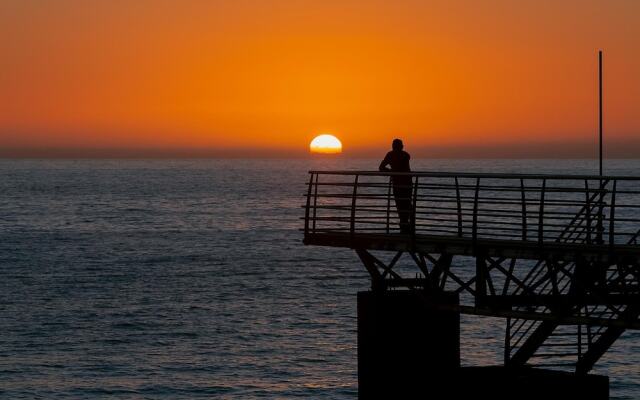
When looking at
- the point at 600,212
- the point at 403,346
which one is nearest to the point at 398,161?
the point at 403,346

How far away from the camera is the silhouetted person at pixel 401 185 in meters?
23.6

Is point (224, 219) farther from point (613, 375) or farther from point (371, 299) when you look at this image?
point (371, 299)

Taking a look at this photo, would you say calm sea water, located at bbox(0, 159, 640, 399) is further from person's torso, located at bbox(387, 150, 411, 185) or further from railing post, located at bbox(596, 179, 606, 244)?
railing post, located at bbox(596, 179, 606, 244)

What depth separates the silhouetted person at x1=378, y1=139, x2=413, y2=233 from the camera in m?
23.6

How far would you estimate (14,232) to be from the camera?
120 metres

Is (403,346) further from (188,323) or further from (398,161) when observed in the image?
(188,323)

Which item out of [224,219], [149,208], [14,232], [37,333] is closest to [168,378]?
[37,333]

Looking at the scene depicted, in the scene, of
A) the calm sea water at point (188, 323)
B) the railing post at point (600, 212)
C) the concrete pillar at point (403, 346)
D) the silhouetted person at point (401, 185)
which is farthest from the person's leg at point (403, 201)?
the calm sea water at point (188, 323)

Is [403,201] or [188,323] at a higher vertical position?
[403,201]

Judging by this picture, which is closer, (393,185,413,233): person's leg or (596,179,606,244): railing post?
(596,179,606,244): railing post

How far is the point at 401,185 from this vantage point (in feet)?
78.3

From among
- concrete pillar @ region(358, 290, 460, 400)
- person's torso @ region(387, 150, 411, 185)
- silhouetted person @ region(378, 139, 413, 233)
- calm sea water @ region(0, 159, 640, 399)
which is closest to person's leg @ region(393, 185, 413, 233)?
silhouetted person @ region(378, 139, 413, 233)

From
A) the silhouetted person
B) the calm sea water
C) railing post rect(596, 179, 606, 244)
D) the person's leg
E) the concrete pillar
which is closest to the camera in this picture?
railing post rect(596, 179, 606, 244)

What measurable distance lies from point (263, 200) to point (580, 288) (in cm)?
17124
